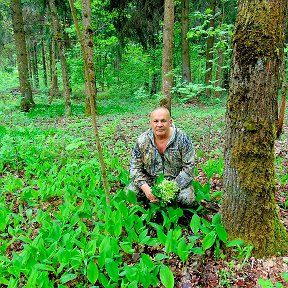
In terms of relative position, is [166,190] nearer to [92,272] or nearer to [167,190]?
[167,190]

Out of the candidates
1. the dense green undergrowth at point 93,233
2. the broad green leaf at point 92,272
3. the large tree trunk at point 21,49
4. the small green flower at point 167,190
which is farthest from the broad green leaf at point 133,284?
the large tree trunk at point 21,49

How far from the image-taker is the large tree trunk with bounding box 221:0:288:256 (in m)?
2.36

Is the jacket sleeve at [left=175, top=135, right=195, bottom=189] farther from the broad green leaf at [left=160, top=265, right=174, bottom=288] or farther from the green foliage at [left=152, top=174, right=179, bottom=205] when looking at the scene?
the broad green leaf at [left=160, top=265, right=174, bottom=288]

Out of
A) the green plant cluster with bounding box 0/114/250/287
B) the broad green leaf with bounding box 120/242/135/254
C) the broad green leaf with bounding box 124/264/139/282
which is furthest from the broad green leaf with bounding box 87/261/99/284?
the broad green leaf with bounding box 120/242/135/254

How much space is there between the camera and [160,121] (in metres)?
3.28

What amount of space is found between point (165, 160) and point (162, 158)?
0.14 ft

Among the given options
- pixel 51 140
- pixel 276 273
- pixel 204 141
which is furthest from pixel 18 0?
pixel 276 273

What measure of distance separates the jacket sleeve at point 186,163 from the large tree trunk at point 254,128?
23.9 inches

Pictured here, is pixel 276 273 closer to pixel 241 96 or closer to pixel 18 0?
pixel 241 96

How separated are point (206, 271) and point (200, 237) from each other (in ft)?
1.49

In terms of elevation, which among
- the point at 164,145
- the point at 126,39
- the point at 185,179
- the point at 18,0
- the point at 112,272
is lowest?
the point at 112,272

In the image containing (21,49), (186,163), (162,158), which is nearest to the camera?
(186,163)

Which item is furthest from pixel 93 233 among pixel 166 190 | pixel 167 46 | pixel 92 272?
pixel 167 46

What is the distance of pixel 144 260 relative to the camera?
244 centimetres
